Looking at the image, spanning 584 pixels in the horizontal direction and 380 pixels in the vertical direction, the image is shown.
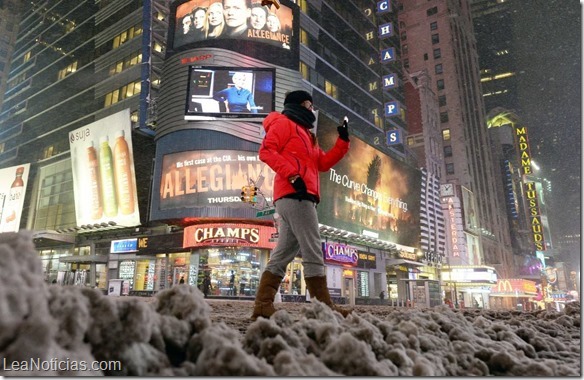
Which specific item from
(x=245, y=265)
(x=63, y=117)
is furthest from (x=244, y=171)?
(x=63, y=117)

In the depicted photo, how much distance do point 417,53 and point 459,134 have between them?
1683cm

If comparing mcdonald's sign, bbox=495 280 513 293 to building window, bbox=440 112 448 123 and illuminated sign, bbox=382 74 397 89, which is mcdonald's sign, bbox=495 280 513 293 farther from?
illuminated sign, bbox=382 74 397 89

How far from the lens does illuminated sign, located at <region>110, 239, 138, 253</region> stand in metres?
28.7

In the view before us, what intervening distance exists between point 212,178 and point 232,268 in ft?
20.5

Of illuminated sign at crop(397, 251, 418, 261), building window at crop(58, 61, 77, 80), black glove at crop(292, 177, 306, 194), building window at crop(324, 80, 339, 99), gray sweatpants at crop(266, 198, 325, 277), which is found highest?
building window at crop(58, 61, 77, 80)

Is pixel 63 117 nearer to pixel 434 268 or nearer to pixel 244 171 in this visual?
pixel 244 171

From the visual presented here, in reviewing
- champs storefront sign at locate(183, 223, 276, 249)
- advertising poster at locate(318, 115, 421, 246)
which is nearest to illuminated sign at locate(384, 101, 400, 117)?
advertising poster at locate(318, 115, 421, 246)

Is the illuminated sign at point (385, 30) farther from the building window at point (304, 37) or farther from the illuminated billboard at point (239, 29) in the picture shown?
the illuminated billboard at point (239, 29)

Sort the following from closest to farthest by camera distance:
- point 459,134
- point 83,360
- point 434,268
→ point 83,360 → point 434,268 → point 459,134

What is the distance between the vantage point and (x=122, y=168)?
1166 inches

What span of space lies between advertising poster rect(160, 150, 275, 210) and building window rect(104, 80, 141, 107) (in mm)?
10766

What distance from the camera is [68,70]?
41.5m

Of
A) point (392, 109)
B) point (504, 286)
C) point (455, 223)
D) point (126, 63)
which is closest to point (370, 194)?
point (392, 109)

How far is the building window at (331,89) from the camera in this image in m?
33.5
